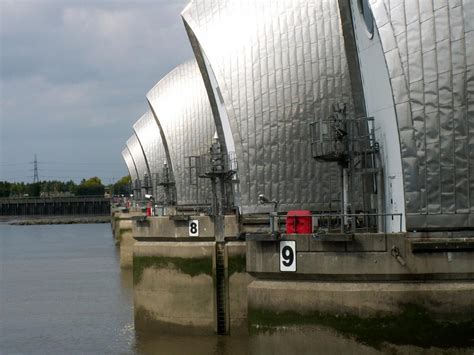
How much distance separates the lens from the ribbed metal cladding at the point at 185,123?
5128cm

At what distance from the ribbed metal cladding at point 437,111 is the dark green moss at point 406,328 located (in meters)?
1.98

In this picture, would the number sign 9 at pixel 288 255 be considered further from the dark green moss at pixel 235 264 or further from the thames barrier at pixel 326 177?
the dark green moss at pixel 235 264

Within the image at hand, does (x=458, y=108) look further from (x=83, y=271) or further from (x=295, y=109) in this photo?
(x=83, y=271)

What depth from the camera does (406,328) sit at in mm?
19328

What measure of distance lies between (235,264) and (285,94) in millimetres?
6106

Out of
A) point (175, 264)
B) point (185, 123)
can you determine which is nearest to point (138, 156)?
point (185, 123)

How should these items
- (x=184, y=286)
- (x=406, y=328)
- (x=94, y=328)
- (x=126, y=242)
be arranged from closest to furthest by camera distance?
(x=406, y=328) < (x=184, y=286) < (x=94, y=328) < (x=126, y=242)

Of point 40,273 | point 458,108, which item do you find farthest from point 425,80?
point 40,273

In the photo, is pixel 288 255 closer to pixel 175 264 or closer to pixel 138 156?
pixel 175 264

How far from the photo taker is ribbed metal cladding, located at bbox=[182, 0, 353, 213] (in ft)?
107

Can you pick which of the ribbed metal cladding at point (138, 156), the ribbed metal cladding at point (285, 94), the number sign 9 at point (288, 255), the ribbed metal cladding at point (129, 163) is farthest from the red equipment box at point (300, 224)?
the ribbed metal cladding at point (129, 163)

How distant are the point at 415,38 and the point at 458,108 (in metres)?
1.71

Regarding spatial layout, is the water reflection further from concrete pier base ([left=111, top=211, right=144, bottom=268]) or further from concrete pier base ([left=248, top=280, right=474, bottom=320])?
concrete pier base ([left=111, top=211, right=144, bottom=268])

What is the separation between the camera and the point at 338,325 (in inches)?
779
